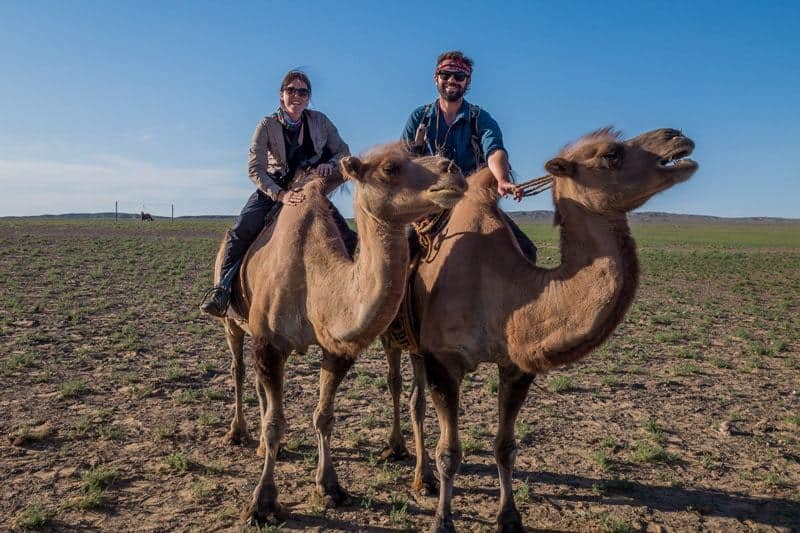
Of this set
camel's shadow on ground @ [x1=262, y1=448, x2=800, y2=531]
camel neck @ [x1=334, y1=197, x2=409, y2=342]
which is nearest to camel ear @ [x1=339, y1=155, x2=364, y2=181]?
camel neck @ [x1=334, y1=197, x2=409, y2=342]

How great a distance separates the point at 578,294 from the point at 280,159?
127 inches

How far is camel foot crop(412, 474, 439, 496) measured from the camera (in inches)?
220

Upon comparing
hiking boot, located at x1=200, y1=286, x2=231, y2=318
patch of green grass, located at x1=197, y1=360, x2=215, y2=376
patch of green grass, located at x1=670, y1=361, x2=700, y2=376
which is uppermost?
hiking boot, located at x1=200, y1=286, x2=231, y2=318

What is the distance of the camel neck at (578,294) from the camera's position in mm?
3924

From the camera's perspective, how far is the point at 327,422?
5.38m

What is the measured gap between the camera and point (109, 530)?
15.6 ft

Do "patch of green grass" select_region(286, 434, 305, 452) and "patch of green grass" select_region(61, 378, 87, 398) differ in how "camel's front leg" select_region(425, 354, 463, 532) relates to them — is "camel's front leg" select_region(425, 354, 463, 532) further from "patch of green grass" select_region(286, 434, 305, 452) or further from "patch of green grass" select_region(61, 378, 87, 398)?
"patch of green grass" select_region(61, 378, 87, 398)

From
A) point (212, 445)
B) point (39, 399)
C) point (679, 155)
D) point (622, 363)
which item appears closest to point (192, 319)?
point (39, 399)

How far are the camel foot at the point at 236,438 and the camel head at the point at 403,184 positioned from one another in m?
3.43

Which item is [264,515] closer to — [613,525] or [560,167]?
[613,525]

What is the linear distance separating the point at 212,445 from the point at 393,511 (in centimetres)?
236

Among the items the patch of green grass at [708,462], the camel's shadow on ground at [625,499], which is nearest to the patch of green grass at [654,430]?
the patch of green grass at [708,462]

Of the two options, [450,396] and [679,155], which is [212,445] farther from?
[679,155]

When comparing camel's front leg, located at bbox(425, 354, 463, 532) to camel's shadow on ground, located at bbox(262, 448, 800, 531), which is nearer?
camel's front leg, located at bbox(425, 354, 463, 532)
